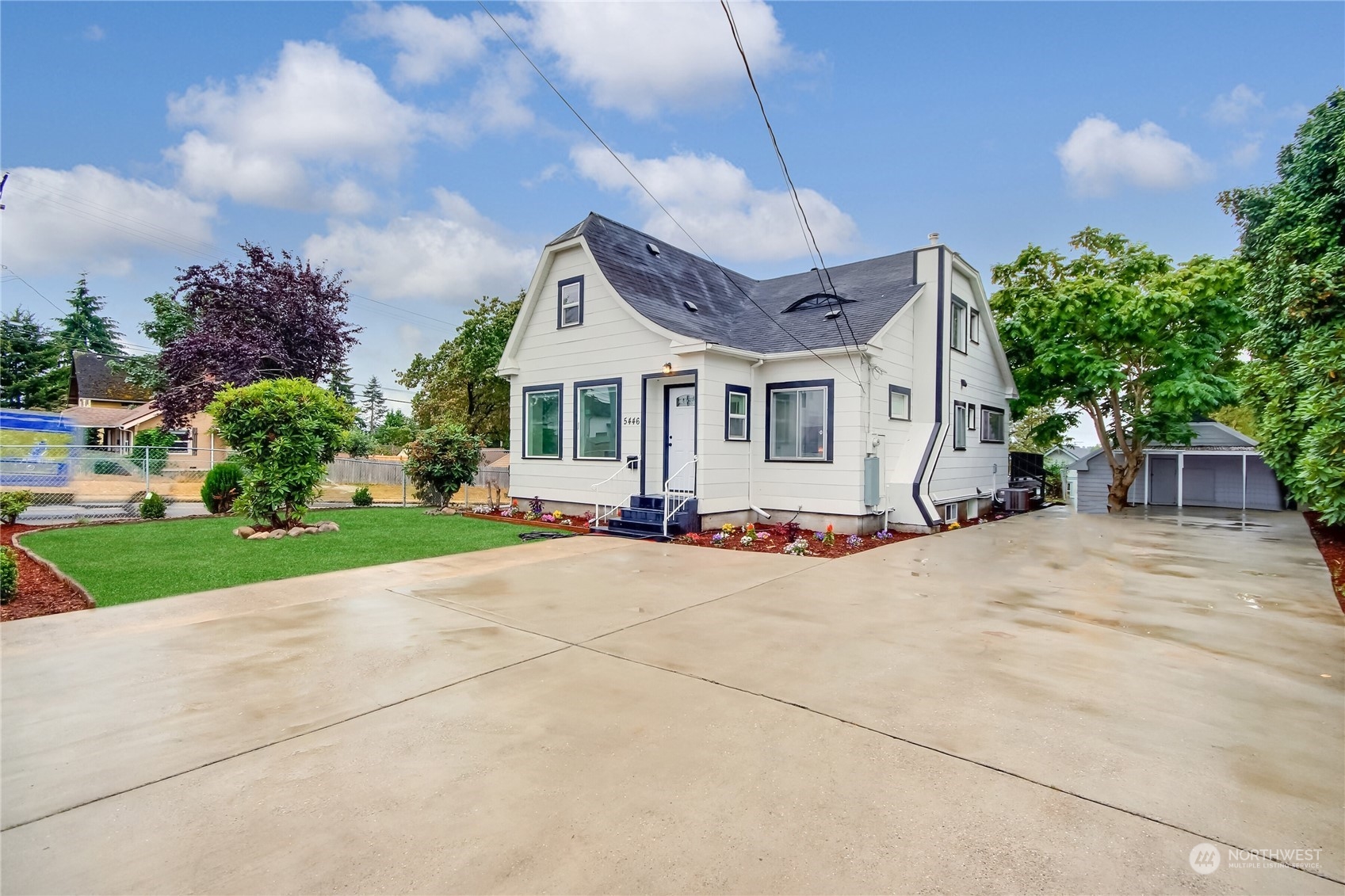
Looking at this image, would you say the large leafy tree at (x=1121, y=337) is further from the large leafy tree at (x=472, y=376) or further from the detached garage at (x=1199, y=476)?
the large leafy tree at (x=472, y=376)

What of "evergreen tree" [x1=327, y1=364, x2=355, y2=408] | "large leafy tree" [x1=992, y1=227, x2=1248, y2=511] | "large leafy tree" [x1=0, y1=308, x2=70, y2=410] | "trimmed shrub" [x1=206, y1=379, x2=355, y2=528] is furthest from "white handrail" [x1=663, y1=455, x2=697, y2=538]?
"large leafy tree" [x1=0, y1=308, x2=70, y2=410]

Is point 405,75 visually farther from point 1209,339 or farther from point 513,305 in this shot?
point 1209,339

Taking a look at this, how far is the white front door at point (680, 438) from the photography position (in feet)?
36.9

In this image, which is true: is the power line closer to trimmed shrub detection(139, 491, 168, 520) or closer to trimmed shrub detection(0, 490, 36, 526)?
trimmed shrub detection(139, 491, 168, 520)

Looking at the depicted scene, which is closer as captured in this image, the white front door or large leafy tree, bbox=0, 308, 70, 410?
the white front door

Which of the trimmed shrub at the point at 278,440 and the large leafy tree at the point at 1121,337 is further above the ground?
the large leafy tree at the point at 1121,337

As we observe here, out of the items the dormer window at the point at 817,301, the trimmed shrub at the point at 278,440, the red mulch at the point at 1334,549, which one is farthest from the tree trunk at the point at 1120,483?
the trimmed shrub at the point at 278,440

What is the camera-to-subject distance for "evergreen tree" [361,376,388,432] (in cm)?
8169

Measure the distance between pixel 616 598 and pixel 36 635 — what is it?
190 inches

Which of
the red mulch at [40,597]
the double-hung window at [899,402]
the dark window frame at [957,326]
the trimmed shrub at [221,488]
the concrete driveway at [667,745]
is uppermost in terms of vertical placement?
the dark window frame at [957,326]

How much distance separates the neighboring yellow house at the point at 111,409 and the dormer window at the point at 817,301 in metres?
28.7

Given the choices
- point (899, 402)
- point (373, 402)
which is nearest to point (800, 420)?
point (899, 402)

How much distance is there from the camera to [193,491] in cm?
2047

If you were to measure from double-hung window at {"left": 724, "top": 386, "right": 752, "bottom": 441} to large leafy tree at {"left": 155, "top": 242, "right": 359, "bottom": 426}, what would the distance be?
19294mm
